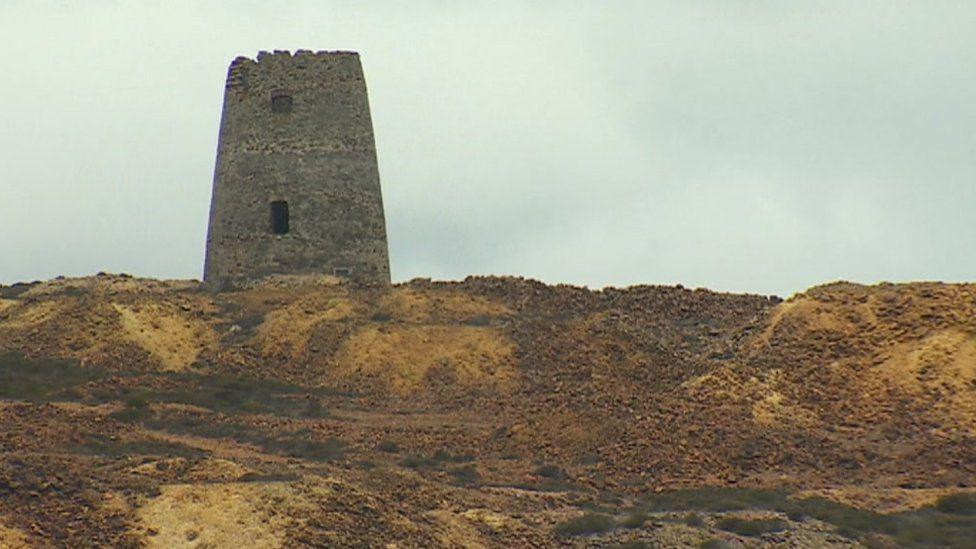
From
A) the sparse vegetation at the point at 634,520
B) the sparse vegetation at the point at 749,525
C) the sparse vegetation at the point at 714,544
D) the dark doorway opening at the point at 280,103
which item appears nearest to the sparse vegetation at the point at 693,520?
the sparse vegetation at the point at 749,525

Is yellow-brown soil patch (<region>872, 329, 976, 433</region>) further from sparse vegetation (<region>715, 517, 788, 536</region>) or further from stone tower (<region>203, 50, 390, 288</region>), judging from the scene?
stone tower (<region>203, 50, 390, 288</region>)

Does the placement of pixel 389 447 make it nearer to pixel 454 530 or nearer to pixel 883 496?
pixel 454 530

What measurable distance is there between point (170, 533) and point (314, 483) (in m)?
2.79

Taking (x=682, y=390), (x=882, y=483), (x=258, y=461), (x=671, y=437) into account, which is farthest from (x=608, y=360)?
(x=258, y=461)

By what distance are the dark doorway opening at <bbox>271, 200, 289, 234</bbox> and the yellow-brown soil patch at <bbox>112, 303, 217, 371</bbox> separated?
14.9 feet

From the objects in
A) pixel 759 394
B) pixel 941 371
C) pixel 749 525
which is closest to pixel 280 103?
pixel 759 394

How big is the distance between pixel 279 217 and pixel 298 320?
4.91m

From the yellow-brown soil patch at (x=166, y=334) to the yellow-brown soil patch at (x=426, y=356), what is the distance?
373cm

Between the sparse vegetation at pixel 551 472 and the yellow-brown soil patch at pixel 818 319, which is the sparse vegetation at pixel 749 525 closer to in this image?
the sparse vegetation at pixel 551 472

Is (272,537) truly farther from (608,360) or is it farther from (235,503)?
(608,360)

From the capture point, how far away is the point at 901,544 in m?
27.4

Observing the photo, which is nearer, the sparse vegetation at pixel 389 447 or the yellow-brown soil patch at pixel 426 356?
the sparse vegetation at pixel 389 447

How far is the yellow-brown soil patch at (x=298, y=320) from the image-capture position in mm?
41312

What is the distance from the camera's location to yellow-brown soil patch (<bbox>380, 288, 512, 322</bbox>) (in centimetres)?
4303
